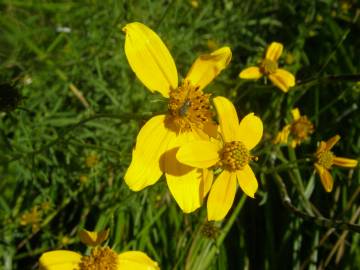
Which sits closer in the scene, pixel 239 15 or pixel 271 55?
pixel 271 55

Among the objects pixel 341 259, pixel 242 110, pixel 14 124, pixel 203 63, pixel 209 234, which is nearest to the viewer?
pixel 203 63

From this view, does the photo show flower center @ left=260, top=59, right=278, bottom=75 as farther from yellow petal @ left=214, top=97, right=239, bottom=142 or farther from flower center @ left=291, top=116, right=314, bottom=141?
yellow petal @ left=214, top=97, right=239, bottom=142

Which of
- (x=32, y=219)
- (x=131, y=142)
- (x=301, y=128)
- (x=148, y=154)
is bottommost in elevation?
(x=32, y=219)

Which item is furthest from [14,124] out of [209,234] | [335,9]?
[335,9]

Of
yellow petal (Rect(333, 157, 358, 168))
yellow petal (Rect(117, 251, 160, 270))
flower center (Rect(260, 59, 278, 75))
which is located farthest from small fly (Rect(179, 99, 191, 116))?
yellow petal (Rect(333, 157, 358, 168))

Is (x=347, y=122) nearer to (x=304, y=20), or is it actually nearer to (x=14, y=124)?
(x=304, y=20)

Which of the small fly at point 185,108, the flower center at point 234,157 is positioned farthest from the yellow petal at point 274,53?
the small fly at point 185,108

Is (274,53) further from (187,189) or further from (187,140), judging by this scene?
(187,189)

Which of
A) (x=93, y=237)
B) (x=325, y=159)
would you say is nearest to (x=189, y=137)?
(x=93, y=237)
